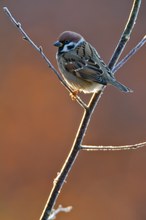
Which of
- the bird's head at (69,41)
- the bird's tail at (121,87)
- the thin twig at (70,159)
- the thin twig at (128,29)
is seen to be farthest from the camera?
the bird's head at (69,41)

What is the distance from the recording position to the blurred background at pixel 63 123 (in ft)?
20.2

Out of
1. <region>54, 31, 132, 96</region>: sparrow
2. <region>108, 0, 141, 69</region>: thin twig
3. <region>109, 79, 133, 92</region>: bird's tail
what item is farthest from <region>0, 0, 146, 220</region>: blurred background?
<region>108, 0, 141, 69</region>: thin twig

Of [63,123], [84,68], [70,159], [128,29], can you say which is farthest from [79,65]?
[63,123]

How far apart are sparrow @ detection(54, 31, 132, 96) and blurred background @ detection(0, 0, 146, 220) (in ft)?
10.7

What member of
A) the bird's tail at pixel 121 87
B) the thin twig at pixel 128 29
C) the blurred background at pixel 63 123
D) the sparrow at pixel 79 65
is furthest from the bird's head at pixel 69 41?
the blurred background at pixel 63 123

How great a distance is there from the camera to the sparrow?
2.84 metres

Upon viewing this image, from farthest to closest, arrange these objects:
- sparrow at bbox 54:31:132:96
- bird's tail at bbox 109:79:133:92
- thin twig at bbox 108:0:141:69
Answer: sparrow at bbox 54:31:132:96, bird's tail at bbox 109:79:133:92, thin twig at bbox 108:0:141:69

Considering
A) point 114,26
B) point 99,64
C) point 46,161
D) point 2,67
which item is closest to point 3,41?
point 2,67

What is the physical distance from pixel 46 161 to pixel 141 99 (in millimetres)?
1650

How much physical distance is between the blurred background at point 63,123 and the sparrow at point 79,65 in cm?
326

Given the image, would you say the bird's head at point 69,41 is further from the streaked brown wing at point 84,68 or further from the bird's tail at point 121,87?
the bird's tail at point 121,87

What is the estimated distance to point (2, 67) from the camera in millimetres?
7707

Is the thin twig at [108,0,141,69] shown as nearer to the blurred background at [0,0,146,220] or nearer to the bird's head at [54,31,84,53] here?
the bird's head at [54,31,84,53]

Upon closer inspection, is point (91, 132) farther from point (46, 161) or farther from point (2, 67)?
point (2, 67)
